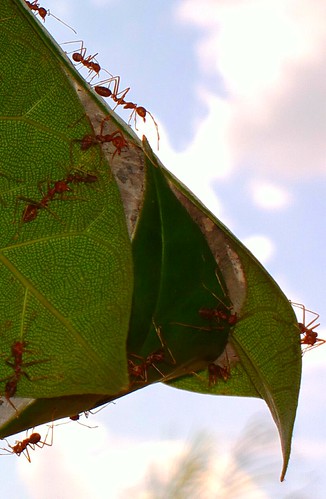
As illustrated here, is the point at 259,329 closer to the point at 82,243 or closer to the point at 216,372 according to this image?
the point at 216,372

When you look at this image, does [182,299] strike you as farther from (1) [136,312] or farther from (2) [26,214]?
(2) [26,214]

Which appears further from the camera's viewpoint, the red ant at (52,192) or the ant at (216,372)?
the ant at (216,372)

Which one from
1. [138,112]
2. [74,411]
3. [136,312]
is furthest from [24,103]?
[138,112]

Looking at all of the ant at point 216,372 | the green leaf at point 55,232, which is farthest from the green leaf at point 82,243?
the ant at point 216,372

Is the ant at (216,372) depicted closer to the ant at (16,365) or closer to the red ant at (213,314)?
the red ant at (213,314)

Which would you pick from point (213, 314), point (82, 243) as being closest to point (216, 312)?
point (213, 314)

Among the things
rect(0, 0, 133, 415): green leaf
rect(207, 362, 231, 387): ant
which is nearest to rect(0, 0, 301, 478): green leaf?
rect(0, 0, 133, 415): green leaf

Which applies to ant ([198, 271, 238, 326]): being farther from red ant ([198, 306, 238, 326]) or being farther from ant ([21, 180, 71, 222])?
ant ([21, 180, 71, 222])
